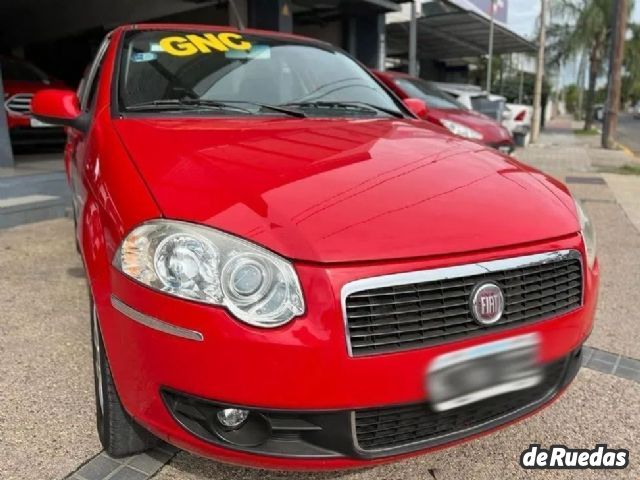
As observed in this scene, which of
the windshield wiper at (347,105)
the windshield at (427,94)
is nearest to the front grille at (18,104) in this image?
the windshield at (427,94)

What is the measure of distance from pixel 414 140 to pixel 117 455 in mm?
1597

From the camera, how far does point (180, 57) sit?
2.82 meters

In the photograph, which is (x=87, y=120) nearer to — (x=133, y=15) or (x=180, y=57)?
(x=180, y=57)

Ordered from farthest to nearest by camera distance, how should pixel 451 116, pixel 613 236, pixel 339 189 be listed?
pixel 451 116, pixel 613 236, pixel 339 189

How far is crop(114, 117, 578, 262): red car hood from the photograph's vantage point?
1568mm

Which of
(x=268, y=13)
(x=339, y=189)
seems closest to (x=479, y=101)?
(x=268, y=13)

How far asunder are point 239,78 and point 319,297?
1.66 m

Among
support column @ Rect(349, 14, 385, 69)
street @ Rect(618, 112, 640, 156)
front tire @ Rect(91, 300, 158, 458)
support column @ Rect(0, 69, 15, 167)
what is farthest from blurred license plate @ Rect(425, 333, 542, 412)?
street @ Rect(618, 112, 640, 156)

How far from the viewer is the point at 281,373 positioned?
146 centimetres

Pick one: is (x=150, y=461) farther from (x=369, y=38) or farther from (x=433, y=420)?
(x=369, y=38)

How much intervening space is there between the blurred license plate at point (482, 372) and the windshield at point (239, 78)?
1414 mm

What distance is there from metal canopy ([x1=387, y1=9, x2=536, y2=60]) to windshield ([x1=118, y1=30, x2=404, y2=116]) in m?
15.4

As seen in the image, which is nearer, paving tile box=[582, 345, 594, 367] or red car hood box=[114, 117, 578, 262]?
red car hood box=[114, 117, 578, 262]

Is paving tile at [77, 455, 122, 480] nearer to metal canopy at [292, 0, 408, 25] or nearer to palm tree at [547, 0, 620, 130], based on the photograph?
metal canopy at [292, 0, 408, 25]
